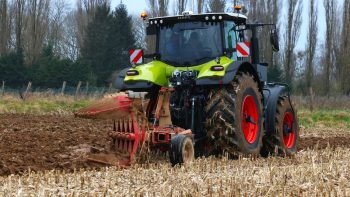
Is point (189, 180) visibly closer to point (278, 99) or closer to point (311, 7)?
point (278, 99)

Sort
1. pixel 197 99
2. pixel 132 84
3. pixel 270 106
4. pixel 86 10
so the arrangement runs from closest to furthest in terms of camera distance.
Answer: pixel 197 99
pixel 132 84
pixel 270 106
pixel 86 10

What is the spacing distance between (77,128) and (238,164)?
21.4 ft

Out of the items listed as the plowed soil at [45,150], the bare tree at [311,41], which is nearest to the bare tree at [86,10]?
the bare tree at [311,41]

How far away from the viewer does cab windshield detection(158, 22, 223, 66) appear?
7855mm

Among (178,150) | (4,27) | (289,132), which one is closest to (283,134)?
(289,132)

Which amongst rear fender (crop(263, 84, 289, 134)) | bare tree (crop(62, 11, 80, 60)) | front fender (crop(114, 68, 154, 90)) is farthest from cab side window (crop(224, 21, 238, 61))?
bare tree (crop(62, 11, 80, 60))

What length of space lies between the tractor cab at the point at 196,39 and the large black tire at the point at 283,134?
109cm

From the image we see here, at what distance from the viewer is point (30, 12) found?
37.3 m

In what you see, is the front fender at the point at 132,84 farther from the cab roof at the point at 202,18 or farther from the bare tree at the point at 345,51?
the bare tree at the point at 345,51

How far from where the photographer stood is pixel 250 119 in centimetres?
773

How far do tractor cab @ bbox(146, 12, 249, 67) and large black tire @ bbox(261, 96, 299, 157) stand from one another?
42.8 inches

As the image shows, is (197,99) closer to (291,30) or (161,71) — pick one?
(161,71)

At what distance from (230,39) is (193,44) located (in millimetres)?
565

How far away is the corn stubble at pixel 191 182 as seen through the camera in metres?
4.54
